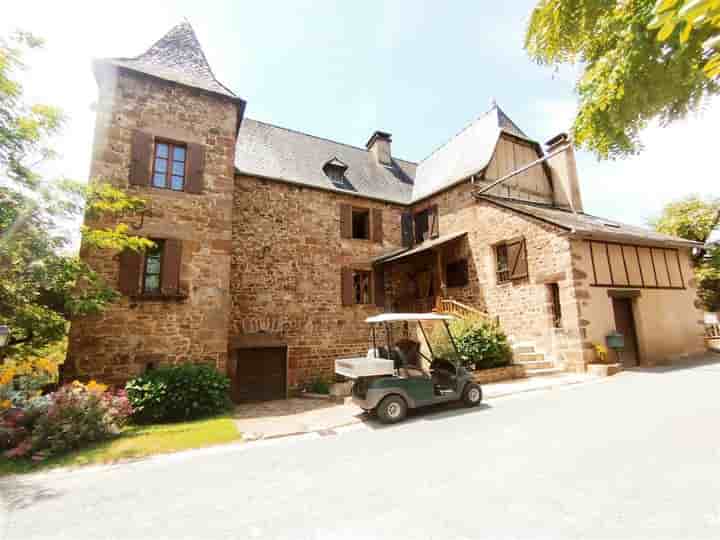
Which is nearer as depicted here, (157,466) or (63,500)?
(63,500)

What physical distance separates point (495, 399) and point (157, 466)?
587cm

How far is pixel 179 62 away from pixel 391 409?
11.7 m

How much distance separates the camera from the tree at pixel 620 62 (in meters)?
2.37

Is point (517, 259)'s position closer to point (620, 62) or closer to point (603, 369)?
point (603, 369)

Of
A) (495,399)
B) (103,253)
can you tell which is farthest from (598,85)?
(103,253)

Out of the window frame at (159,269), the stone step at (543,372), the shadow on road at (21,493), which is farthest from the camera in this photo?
the stone step at (543,372)

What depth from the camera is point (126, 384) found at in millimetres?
7152

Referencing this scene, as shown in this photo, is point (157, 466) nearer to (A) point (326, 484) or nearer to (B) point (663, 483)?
(A) point (326, 484)

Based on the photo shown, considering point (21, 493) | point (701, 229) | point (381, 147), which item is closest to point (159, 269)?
point (21, 493)

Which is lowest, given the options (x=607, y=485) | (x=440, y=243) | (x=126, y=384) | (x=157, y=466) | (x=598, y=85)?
(x=157, y=466)

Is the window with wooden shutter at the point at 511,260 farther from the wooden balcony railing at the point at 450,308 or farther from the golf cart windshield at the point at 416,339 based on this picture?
the golf cart windshield at the point at 416,339

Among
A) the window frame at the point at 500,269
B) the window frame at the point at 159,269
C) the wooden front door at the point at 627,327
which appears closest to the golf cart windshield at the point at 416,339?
the window frame at the point at 500,269

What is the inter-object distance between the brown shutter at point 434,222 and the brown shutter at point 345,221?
3.54 meters

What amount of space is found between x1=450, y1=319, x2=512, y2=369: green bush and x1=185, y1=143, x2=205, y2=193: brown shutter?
8.32m
